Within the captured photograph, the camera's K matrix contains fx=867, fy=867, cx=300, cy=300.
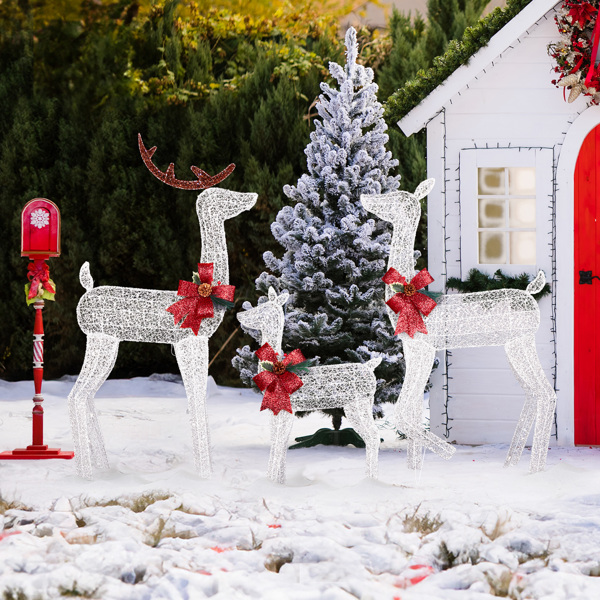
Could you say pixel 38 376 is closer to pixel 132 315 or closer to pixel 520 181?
pixel 132 315

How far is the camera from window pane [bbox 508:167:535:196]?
6.98m

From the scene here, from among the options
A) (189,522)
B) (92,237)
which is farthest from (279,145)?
(189,522)

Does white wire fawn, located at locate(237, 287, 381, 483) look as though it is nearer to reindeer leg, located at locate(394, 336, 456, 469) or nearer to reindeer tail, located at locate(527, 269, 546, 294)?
reindeer leg, located at locate(394, 336, 456, 469)

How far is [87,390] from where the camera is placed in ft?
17.8

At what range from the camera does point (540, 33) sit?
689cm

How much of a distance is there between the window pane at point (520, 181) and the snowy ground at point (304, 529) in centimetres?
206

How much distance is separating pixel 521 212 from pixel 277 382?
289 centimetres

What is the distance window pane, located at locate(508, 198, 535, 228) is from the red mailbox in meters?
3.55

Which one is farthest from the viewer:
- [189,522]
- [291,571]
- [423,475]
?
[423,475]

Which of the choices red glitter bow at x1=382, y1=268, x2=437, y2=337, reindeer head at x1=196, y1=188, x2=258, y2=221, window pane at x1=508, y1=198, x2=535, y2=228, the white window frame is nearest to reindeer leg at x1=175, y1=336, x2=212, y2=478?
reindeer head at x1=196, y1=188, x2=258, y2=221

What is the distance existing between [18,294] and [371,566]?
7.80 m

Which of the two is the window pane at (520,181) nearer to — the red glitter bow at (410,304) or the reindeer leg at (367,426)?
the red glitter bow at (410,304)

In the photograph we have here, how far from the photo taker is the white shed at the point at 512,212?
6.84 metres

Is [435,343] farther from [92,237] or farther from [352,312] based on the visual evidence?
[92,237]
